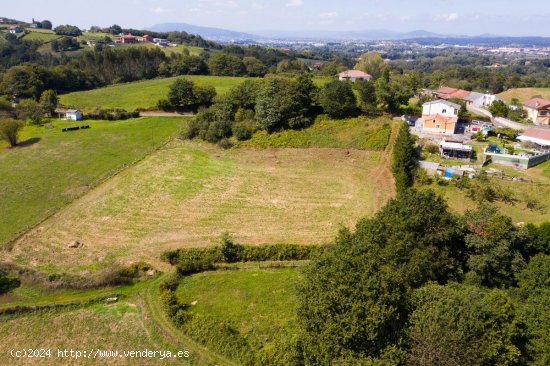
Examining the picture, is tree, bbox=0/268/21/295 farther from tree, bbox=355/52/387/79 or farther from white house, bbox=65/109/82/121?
tree, bbox=355/52/387/79

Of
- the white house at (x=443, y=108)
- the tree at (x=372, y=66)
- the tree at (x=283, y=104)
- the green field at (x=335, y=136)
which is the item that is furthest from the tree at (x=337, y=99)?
the tree at (x=372, y=66)

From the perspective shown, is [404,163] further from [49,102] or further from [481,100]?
[49,102]

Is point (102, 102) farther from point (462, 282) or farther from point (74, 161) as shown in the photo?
point (462, 282)

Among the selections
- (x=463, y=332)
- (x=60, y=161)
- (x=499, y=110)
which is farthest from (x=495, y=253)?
(x=60, y=161)

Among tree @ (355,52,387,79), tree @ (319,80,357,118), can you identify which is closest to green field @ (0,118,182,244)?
tree @ (319,80,357,118)

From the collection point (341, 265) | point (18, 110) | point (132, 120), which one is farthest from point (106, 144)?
point (341, 265)
